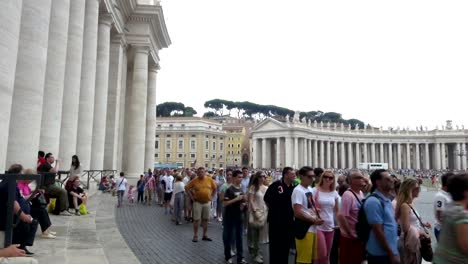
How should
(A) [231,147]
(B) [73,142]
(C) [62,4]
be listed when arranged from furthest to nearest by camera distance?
(A) [231,147]
(B) [73,142]
(C) [62,4]

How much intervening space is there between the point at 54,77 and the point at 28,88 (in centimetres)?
266

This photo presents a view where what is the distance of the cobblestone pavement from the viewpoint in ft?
24.9

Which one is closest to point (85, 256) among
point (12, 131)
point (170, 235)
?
point (170, 235)

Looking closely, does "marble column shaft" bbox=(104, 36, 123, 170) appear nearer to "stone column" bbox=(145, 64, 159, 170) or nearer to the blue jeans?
"stone column" bbox=(145, 64, 159, 170)

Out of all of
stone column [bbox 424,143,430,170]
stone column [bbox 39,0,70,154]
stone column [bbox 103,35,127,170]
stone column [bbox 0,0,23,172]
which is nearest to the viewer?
stone column [bbox 0,0,23,172]

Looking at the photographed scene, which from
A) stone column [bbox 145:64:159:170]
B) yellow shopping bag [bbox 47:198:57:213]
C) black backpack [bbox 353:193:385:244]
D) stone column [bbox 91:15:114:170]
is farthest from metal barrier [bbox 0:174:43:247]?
stone column [bbox 145:64:159:170]

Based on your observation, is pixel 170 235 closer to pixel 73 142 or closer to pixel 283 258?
pixel 283 258

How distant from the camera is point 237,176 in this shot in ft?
27.2

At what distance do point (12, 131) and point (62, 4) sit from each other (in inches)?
207

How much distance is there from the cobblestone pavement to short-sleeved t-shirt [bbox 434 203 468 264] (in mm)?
5122

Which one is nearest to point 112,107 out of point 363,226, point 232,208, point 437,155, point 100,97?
point 100,97

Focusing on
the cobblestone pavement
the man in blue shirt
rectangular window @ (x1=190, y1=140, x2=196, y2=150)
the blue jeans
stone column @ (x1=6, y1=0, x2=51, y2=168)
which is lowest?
the cobblestone pavement

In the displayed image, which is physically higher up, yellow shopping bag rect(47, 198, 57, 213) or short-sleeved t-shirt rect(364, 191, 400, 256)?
short-sleeved t-shirt rect(364, 191, 400, 256)

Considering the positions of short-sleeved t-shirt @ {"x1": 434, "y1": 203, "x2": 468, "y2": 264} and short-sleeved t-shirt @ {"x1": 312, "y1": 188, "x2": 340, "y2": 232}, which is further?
short-sleeved t-shirt @ {"x1": 312, "y1": 188, "x2": 340, "y2": 232}
